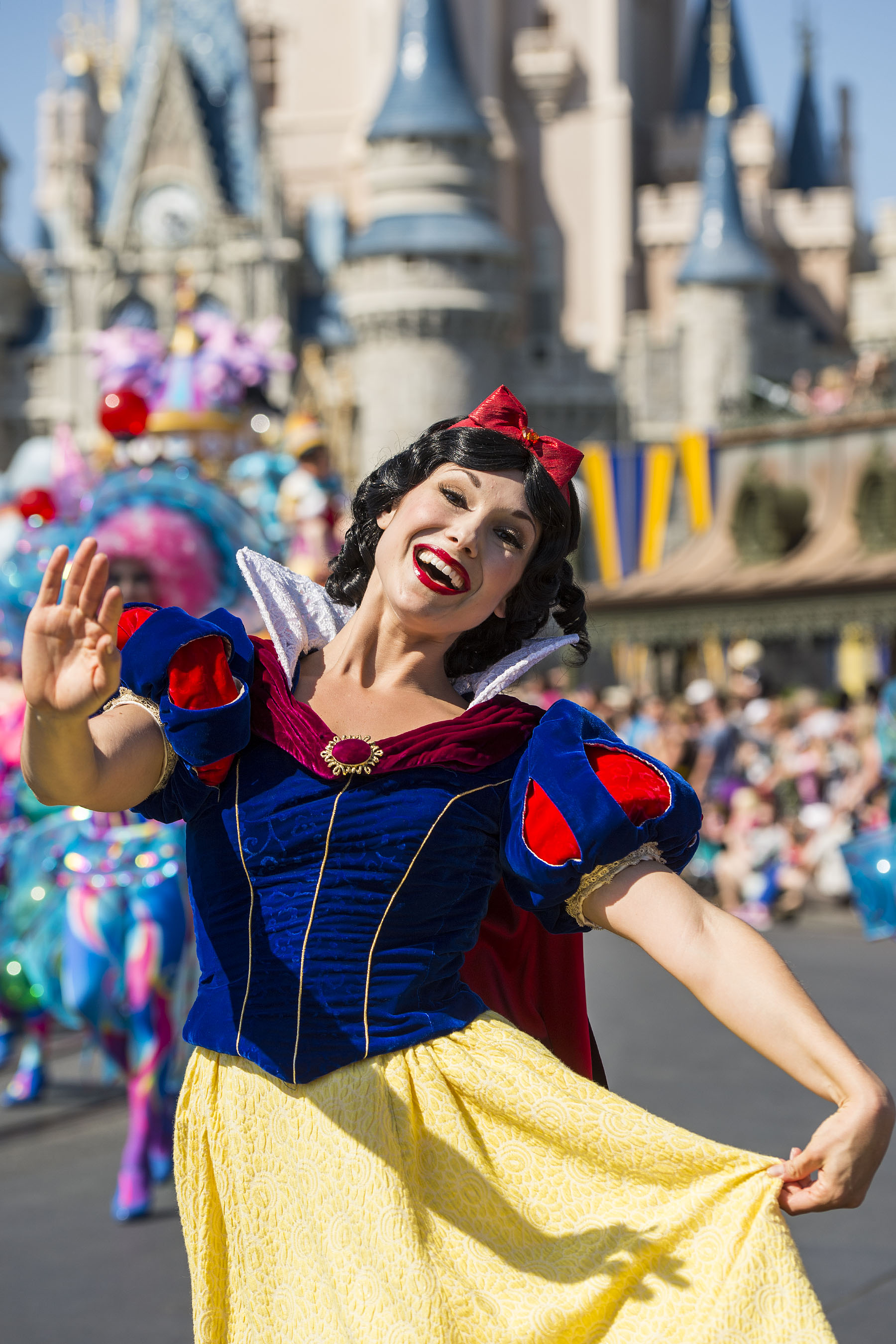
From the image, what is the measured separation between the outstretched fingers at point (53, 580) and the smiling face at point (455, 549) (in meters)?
0.40

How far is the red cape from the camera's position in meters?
1.90

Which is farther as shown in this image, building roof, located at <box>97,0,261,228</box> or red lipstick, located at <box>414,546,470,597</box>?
building roof, located at <box>97,0,261,228</box>

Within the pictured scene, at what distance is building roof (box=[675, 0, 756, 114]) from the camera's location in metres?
37.7

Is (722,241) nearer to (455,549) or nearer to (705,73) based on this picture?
(705,73)

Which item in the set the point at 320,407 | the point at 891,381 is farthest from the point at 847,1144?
the point at 891,381

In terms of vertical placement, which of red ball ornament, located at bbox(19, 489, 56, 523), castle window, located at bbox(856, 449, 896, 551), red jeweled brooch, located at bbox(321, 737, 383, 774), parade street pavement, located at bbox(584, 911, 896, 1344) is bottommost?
castle window, located at bbox(856, 449, 896, 551)

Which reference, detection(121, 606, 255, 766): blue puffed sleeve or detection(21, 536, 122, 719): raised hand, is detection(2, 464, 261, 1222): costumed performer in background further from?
detection(21, 536, 122, 719): raised hand

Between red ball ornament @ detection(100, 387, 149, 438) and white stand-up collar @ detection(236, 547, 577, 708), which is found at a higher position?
white stand-up collar @ detection(236, 547, 577, 708)

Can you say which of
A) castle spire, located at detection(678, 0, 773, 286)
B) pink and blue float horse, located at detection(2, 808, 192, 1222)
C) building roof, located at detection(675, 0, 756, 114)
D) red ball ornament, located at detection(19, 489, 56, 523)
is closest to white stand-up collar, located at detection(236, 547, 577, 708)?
pink and blue float horse, located at detection(2, 808, 192, 1222)

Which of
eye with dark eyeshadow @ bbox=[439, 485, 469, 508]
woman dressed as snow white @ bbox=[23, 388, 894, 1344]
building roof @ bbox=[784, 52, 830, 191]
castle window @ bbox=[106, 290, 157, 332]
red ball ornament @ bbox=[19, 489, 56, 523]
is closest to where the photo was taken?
woman dressed as snow white @ bbox=[23, 388, 894, 1344]

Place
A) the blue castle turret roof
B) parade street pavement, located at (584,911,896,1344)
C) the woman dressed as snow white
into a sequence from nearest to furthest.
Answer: the woman dressed as snow white → parade street pavement, located at (584,911,896,1344) → the blue castle turret roof

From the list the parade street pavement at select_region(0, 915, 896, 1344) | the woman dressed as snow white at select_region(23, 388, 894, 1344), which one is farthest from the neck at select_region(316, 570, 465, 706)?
the parade street pavement at select_region(0, 915, 896, 1344)

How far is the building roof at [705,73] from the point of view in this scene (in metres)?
37.7

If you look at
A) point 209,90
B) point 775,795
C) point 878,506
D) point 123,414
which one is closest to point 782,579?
point 878,506
